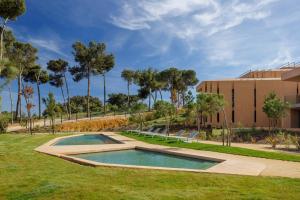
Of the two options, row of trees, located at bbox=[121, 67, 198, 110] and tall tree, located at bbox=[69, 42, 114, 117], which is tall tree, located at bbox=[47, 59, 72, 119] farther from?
row of trees, located at bbox=[121, 67, 198, 110]

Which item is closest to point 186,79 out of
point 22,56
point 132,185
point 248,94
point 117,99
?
point 117,99

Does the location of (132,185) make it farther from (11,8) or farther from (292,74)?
(292,74)

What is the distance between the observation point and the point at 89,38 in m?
52.4

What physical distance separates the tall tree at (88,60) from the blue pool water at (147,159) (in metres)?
34.5

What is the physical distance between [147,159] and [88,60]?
3817cm

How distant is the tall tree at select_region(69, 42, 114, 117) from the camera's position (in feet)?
166

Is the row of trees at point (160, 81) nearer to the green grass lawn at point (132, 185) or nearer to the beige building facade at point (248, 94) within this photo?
the beige building facade at point (248, 94)

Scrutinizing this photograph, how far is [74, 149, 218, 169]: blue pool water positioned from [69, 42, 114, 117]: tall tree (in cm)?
3451

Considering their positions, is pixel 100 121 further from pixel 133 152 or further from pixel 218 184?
pixel 218 184

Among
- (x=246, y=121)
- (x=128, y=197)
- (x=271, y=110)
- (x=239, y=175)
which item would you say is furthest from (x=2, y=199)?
(x=246, y=121)

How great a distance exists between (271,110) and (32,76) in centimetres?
3914

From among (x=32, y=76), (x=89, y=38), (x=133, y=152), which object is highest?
(x=89, y=38)

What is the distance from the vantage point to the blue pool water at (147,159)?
12.9m

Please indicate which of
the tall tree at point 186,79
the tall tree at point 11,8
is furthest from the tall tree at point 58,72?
the tall tree at point 11,8
